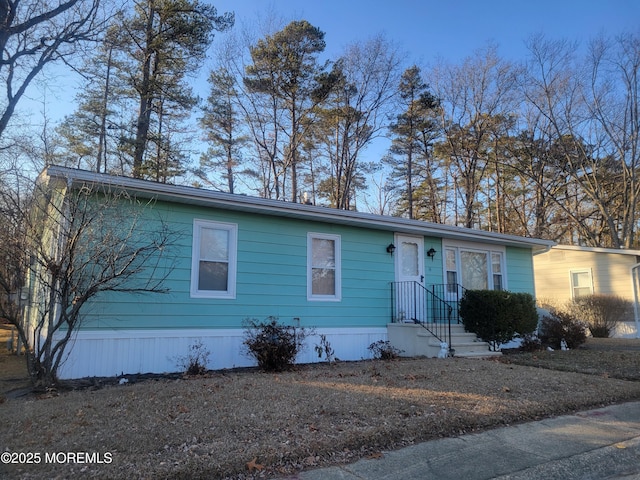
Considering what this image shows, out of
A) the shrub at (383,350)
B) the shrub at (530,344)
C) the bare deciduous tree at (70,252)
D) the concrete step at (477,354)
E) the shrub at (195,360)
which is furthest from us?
the shrub at (530,344)

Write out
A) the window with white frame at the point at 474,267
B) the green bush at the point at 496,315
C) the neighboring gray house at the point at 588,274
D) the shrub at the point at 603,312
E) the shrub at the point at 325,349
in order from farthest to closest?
the neighboring gray house at the point at 588,274 → the shrub at the point at 603,312 → the window with white frame at the point at 474,267 → the green bush at the point at 496,315 → the shrub at the point at 325,349

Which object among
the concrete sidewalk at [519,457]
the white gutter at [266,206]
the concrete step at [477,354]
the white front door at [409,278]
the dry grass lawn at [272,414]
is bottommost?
the concrete sidewalk at [519,457]

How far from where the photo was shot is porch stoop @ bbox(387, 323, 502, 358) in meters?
9.05

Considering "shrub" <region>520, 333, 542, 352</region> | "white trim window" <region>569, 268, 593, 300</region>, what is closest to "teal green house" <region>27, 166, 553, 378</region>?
"shrub" <region>520, 333, 542, 352</region>

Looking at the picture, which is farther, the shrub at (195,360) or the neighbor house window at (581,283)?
the neighbor house window at (581,283)

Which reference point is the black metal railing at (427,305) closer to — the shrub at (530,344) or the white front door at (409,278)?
the white front door at (409,278)

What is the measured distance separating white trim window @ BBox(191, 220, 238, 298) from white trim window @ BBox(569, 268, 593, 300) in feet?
46.2

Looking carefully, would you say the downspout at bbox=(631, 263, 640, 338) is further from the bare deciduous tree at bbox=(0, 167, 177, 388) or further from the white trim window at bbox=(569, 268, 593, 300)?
the bare deciduous tree at bbox=(0, 167, 177, 388)

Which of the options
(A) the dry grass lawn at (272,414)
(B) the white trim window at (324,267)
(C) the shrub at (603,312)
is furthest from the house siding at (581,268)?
(B) the white trim window at (324,267)

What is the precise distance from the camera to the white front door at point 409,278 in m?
10.1

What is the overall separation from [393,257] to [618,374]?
4683 mm

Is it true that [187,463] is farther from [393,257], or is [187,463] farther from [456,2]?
[456,2]

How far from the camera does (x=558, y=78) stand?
20375mm

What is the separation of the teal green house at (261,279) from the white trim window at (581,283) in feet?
26.2
